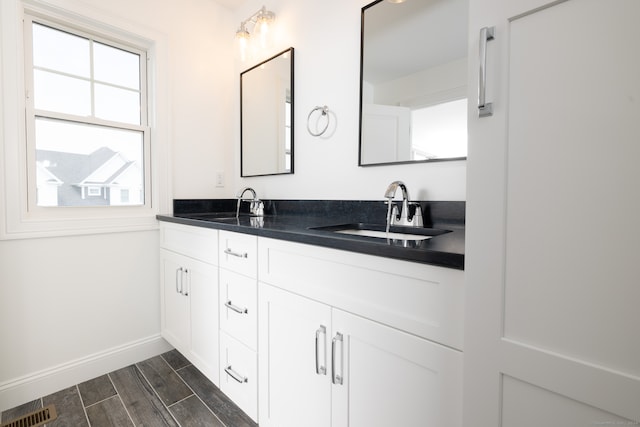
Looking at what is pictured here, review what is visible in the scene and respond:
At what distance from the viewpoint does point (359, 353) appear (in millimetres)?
924

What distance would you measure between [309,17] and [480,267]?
70.4 inches

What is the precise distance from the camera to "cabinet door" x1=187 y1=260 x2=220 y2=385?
1548mm

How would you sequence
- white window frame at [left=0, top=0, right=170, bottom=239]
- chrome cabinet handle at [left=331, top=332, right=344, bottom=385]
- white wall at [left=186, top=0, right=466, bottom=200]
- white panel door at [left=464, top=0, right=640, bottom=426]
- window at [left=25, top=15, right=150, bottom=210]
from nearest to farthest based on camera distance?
white panel door at [left=464, top=0, right=640, bottom=426]
chrome cabinet handle at [left=331, top=332, right=344, bottom=385]
white wall at [left=186, top=0, right=466, bottom=200]
white window frame at [left=0, top=0, right=170, bottom=239]
window at [left=25, top=15, right=150, bottom=210]

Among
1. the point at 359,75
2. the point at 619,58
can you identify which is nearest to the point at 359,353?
the point at 619,58

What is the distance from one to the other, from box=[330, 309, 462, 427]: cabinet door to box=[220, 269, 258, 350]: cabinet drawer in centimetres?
45

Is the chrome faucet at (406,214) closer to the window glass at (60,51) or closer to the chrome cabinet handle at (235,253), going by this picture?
the chrome cabinet handle at (235,253)

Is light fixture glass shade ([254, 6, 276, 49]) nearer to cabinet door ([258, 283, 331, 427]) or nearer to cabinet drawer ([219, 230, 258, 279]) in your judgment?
cabinet drawer ([219, 230, 258, 279])

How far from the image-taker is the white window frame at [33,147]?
1.54m

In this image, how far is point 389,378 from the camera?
850mm

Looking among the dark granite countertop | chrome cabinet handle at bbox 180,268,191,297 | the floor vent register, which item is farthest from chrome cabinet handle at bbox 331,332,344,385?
the floor vent register

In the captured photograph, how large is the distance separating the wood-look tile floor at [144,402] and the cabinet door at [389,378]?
76 cm

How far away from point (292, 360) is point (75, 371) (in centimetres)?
151

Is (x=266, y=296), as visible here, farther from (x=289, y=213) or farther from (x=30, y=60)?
(x=30, y=60)

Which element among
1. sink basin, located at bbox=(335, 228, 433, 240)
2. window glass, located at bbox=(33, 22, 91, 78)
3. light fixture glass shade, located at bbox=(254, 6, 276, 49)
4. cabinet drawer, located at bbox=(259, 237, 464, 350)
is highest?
light fixture glass shade, located at bbox=(254, 6, 276, 49)
